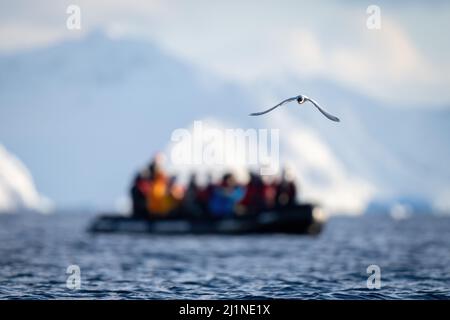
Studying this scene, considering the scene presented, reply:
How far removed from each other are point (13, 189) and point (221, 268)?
405ft

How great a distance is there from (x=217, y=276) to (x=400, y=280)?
4.74m

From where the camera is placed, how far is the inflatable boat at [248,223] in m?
40.7

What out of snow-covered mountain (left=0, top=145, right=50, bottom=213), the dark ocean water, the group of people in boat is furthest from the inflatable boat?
snow-covered mountain (left=0, top=145, right=50, bottom=213)

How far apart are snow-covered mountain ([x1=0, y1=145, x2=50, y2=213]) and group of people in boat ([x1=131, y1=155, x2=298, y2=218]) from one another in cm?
10297

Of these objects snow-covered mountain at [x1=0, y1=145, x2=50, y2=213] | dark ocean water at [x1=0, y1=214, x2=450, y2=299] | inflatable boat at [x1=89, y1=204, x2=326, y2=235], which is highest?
snow-covered mountain at [x1=0, y1=145, x2=50, y2=213]

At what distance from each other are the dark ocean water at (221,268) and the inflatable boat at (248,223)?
0.49 meters

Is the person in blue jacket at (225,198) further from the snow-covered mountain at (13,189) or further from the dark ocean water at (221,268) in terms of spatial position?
the snow-covered mountain at (13,189)

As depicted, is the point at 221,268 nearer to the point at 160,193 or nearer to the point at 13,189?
the point at 160,193

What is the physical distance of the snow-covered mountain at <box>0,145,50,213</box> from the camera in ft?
470

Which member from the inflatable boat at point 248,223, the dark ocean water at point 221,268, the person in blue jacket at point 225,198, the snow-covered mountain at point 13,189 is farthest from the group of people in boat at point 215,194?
the snow-covered mountain at point 13,189

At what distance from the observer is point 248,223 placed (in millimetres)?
41250

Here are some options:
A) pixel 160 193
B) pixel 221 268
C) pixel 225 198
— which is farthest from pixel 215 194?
pixel 221 268

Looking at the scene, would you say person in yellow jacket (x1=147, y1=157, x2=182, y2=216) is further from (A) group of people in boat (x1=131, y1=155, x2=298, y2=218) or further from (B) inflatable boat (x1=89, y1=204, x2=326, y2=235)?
(B) inflatable boat (x1=89, y1=204, x2=326, y2=235)
